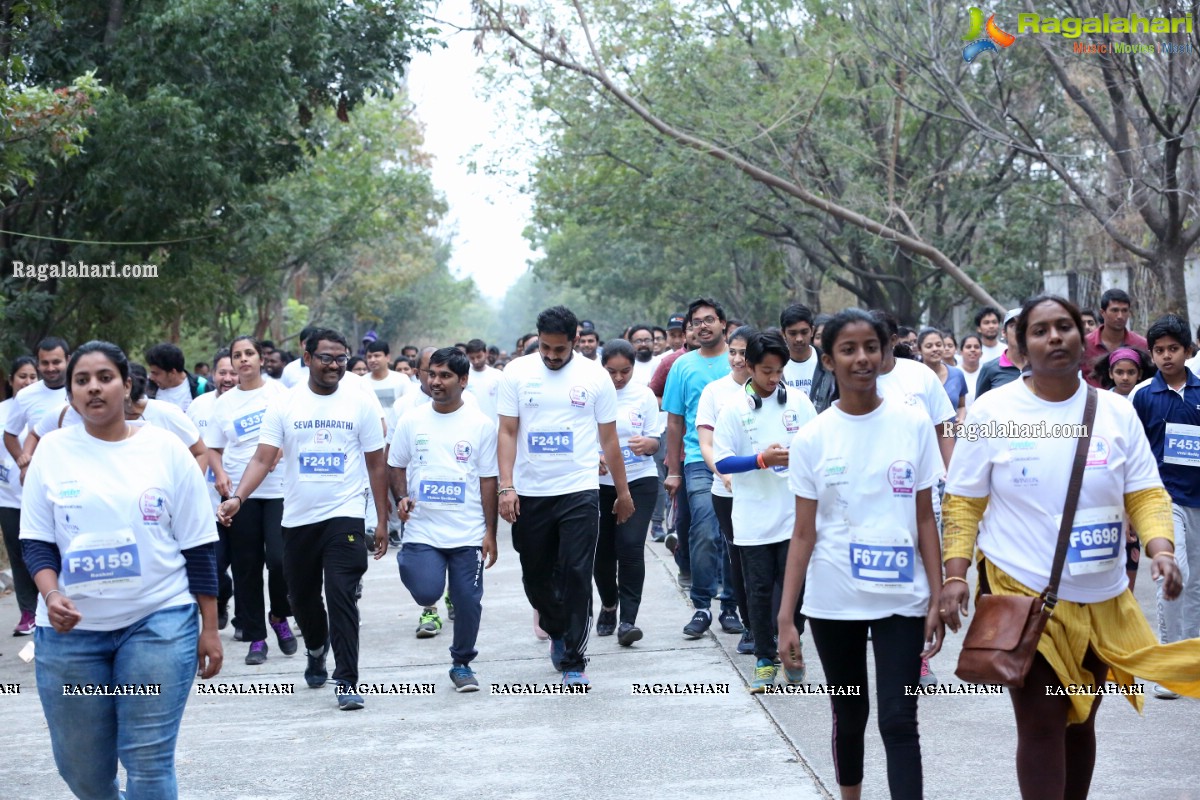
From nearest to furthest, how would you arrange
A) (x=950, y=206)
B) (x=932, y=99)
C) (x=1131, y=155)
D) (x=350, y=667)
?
(x=350, y=667)
(x=1131, y=155)
(x=932, y=99)
(x=950, y=206)

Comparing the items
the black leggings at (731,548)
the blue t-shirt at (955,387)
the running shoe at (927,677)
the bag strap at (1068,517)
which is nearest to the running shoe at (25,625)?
the black leggings at (731,548)

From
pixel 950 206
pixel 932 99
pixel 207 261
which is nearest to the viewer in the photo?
pixel 207 261

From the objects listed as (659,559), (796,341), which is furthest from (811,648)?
(659,559)

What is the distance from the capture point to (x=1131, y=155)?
15.6 m

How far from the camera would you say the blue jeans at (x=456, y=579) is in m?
7.66

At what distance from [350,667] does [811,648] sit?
2775 millimetres

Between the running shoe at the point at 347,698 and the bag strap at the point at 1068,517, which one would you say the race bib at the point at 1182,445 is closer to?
the bag strap at the point at 1068,517

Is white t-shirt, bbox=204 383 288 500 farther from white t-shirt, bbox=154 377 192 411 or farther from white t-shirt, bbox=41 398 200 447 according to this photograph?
white t-shirt, bbox=154 377 192 411

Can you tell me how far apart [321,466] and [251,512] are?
1.46m

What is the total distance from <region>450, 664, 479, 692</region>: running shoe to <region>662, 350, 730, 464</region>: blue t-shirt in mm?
2058

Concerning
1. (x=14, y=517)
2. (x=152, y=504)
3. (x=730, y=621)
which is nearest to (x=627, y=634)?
(x=730, y=621)

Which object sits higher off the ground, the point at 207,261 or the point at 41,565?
the point at 207,261

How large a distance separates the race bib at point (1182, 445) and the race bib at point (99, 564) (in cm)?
495

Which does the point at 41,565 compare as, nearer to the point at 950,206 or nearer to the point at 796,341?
the point at 796,341
